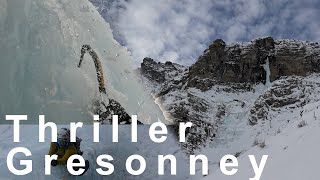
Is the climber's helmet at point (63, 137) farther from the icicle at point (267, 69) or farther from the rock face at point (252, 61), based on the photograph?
the icicle at point (267, 69)

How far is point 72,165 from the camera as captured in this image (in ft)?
30.5

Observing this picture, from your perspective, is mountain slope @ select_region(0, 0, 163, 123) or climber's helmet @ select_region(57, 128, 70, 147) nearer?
climber's helmet @ select_region(57, 128, 70, 147)

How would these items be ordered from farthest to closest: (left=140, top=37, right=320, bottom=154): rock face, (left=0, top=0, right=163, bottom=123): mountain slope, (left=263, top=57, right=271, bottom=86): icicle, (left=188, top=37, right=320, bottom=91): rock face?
(left=263, top=57, right=271, bottom=86): icicle < (left=188, top=37, right=320, bottom=91): rock face < (left=140, top=37, right=320, bottom=154): rock face < (left=0, top=0, right=163, bottom=123): mountain slope

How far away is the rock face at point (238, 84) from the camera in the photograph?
277 ft

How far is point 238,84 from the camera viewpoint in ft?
361

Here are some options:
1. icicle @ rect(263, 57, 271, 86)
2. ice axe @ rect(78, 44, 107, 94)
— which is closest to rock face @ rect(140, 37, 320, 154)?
icicle @ rect(263, 57, 271, 86)

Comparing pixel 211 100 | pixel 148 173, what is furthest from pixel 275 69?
pixel 148 173

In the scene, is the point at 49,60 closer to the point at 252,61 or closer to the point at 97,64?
the point at 97,64

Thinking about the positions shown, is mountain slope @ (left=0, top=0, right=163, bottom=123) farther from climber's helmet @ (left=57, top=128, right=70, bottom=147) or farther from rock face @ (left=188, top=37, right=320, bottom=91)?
rock face @ (left=188, top=37, right=320, bottom=91)

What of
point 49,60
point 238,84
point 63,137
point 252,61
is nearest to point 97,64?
point 49,60

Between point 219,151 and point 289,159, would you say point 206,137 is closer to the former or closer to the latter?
point 219,151

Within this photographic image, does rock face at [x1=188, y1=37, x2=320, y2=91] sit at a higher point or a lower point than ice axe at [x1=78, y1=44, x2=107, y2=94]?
higher

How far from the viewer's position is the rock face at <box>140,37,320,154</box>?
84.4 meters

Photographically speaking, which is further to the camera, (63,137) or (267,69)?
(267,69)
